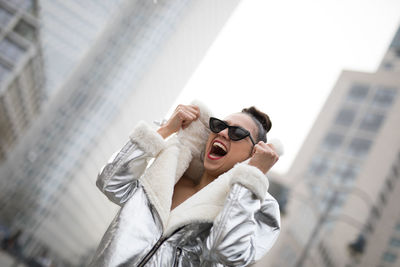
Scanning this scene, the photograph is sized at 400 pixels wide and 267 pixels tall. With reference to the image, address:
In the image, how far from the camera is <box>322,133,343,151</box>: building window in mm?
46719

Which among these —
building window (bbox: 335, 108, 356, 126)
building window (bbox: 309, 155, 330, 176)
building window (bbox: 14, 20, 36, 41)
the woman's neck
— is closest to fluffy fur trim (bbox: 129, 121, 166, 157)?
the woman's neck

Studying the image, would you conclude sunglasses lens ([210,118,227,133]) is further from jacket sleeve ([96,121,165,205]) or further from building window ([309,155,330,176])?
building window ([309,155,330,176])

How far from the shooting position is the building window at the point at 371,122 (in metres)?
44.9

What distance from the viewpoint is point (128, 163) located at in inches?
84.1

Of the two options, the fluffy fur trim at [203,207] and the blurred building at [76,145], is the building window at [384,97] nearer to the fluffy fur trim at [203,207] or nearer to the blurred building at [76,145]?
the blurred building at [76,145]

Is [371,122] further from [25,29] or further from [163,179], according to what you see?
[163,179]

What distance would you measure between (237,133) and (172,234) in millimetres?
731

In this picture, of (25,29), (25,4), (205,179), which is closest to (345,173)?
(25,29)

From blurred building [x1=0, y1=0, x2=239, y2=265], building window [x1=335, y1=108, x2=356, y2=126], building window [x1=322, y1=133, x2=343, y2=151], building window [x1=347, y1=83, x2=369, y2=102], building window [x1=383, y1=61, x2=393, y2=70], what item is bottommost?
blurred building [x1=0, y1=0, x2=239, y2=265]

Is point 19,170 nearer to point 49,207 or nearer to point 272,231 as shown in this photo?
point 49,207

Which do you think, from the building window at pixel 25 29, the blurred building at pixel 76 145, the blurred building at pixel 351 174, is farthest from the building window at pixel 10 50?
the blurred building at pixel 351 174

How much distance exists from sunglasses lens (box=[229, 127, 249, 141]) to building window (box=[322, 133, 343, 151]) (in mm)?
47622

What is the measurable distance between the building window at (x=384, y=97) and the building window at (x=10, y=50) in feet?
147

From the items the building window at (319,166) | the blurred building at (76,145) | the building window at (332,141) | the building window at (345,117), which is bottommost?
the blurred building at (76,145)
